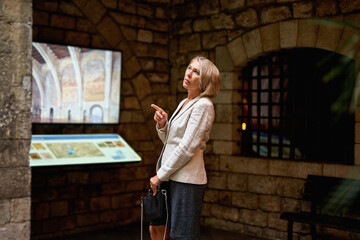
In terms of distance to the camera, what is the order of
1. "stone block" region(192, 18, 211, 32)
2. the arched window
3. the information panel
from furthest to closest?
1. "stone block" region(192, 18, 211, 32)
2. the arched window
3. the information panel

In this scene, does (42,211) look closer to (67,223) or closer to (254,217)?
(67,223)

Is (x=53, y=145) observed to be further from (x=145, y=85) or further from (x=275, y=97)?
(x=275, y=97)

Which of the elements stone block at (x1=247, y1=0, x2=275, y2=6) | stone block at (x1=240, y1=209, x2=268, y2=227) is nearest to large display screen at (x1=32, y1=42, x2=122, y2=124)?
stone block at (x1=247, y1=0, x2=275, y2=6)

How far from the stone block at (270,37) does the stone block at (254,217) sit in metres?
1.90

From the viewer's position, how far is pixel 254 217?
16.8 feet

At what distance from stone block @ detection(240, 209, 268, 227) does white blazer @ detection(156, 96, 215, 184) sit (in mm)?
2578

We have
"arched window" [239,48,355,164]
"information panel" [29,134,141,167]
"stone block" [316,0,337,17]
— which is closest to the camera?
"information panel" [29,134,141,167]

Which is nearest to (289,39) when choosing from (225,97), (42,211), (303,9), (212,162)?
(303,9)

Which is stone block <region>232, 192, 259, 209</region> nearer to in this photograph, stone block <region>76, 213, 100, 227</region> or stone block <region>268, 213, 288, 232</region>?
stone block <region>268, 213, 288, 232</region>

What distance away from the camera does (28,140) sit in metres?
3.12

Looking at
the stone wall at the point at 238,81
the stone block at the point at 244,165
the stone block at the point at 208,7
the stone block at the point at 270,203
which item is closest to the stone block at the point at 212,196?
the stone wall at the point at 238,81

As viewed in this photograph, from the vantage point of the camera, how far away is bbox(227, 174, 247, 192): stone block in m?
5.22

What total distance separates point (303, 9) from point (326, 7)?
252mm

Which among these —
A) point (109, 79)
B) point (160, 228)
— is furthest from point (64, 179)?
point (160, 228)
